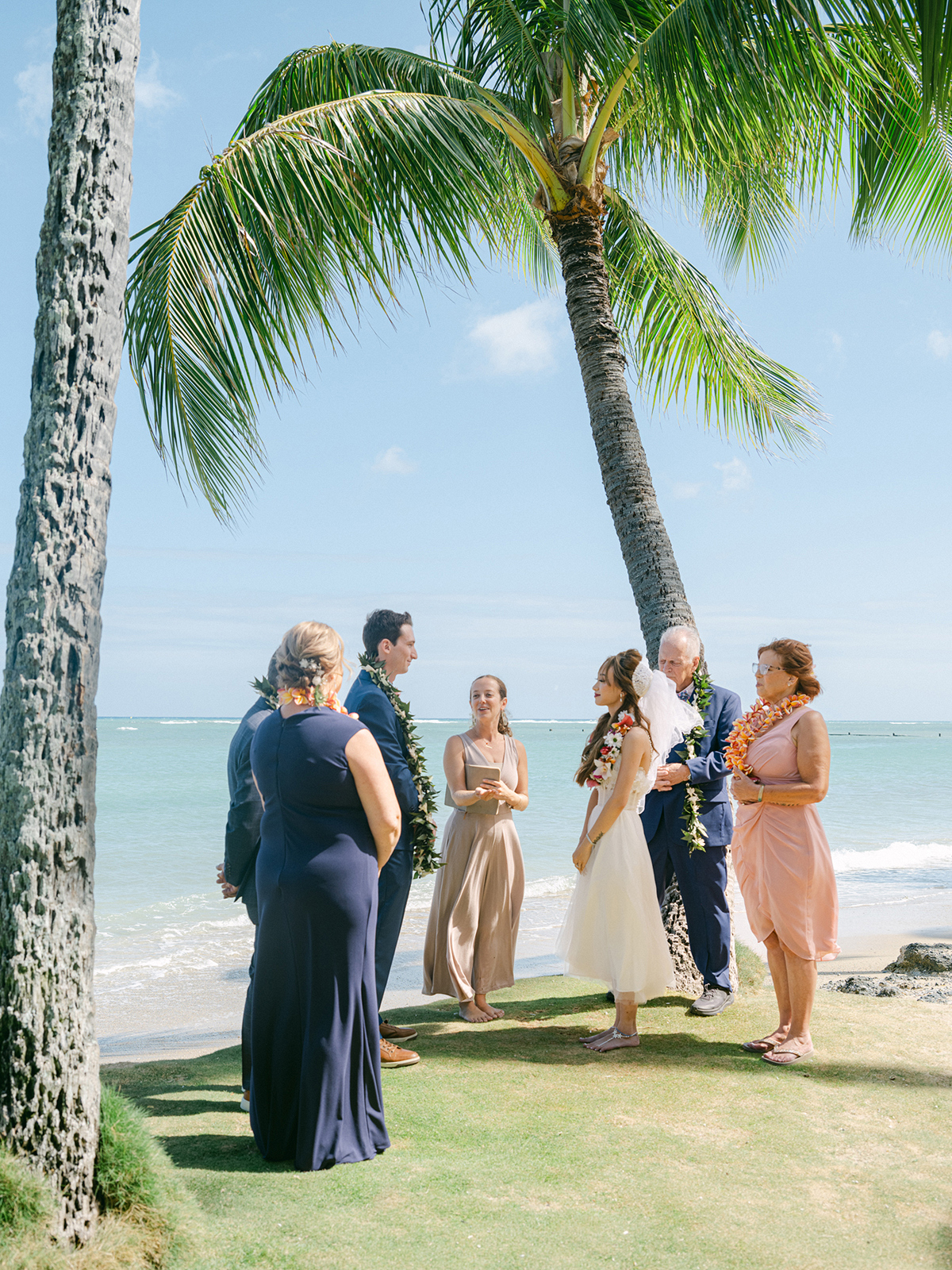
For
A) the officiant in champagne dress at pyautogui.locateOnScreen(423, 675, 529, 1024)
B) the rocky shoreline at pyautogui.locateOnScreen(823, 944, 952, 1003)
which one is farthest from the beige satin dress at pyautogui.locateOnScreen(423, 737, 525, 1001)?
the rocky shoreline at pyautogui.locateOnScreen(823, 944, 952, 1003)

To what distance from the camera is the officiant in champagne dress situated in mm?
5879

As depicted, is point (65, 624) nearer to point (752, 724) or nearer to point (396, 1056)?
point (396, 1056)

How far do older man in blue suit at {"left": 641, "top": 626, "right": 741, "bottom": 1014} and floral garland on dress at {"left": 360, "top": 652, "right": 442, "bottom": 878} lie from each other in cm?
147

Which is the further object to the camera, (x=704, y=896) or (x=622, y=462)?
(x=622, y=462)

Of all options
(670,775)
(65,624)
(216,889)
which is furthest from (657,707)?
(216,889)

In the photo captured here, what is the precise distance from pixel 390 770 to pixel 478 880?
4.40ft

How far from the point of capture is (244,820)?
4254 mm

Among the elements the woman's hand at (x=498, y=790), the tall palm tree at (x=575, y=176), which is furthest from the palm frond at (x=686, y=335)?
the woman's hand at (x=498, y=790)

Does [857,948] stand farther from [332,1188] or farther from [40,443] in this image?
[40,443]

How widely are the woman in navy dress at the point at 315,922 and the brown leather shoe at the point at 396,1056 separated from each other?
120 centimetres

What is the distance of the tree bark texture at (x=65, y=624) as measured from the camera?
9.41ft

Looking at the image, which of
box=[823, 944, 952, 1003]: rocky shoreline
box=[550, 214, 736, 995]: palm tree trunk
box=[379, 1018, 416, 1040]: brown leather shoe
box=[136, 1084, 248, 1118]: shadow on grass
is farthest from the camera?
box=[823, 944, 952, 1003]: rocky shoreline

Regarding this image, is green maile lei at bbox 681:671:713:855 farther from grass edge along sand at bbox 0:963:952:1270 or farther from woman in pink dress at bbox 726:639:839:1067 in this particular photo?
grass edge along sand at bbox 0:963:952:1270

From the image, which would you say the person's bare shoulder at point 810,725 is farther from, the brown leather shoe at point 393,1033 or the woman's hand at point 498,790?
the brown leather shoe at point 393,1033
